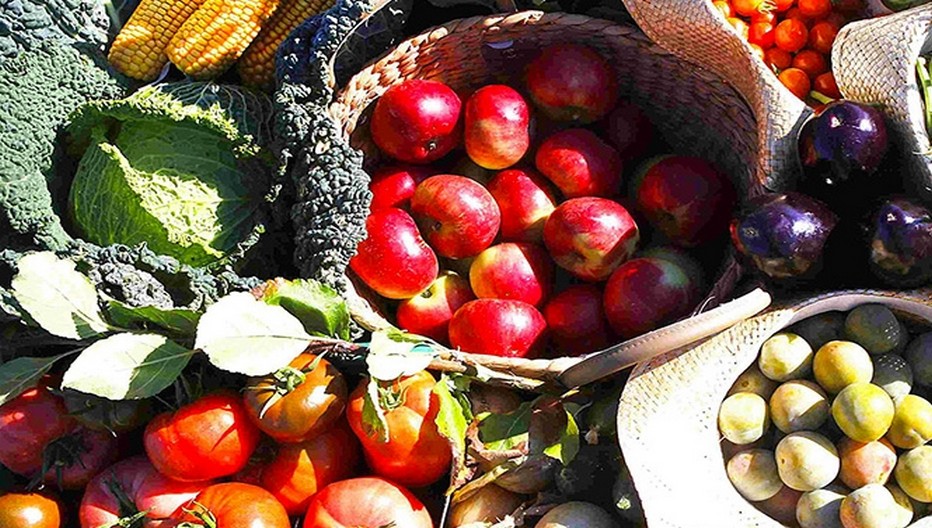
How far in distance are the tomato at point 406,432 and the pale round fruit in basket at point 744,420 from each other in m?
0.42

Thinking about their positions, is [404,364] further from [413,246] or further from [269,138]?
[269,138]

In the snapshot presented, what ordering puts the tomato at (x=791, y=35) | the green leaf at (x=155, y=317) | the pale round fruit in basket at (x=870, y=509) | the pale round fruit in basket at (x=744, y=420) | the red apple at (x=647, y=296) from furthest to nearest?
the tomato at (x=791, y=35), the red apple at (x=647, y=296), the green leaf at (x=155, y=317), the pale round fruit in basket at (x=744, y=420), the pale round fruit in basket at (x=870, y=509)

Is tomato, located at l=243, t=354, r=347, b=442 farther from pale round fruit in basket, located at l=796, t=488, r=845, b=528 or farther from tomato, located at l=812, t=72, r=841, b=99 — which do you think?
tomato, located at l=812, t=72, r=841, b=99

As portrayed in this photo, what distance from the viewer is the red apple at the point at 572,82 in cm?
163

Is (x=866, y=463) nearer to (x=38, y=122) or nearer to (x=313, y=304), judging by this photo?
(x=313, y=304)

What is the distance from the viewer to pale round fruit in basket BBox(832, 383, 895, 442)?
1.22 m

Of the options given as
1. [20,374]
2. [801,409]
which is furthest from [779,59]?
→ [20,374]

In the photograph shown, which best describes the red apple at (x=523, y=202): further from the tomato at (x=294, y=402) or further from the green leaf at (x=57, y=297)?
the green leaf at (x=57, y=297)

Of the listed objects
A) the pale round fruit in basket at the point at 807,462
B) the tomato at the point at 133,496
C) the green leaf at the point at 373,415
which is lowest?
the pale round fruit in basket at the point at 807,462

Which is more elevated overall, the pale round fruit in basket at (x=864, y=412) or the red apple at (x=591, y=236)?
the red apple at (x=591, y=236)

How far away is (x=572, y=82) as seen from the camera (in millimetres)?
1632

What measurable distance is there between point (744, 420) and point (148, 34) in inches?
51.3

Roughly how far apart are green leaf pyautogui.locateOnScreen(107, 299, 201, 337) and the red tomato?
1.20m

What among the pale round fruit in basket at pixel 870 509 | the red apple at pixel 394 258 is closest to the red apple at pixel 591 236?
the red apple at pixel 394 258
